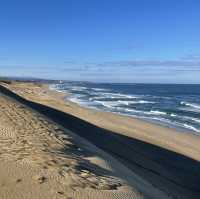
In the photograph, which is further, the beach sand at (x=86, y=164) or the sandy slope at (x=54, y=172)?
the beach sand at (x=86, y=164)

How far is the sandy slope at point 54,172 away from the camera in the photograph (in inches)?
287

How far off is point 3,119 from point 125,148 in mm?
4891

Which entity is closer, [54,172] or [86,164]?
[54,172]

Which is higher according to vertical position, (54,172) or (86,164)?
(54,172)

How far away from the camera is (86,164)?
9766mm

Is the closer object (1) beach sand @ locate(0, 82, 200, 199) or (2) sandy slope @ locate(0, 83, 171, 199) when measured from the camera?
(2) sandy slope @ locate(0, 83, 171, 199)

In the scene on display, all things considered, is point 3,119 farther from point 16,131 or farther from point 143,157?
point 143,157

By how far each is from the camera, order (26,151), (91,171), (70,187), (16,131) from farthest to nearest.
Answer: (16,131), (26,151), (91,171), (70,187)

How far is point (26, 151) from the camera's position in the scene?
1008cm

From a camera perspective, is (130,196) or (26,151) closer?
(130,196)

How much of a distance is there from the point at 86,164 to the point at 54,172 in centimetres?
159

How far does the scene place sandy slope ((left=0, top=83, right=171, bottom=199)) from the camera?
23.9ft

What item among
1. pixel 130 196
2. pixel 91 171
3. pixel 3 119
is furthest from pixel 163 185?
pixel 3 119

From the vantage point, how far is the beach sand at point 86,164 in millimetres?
7559
